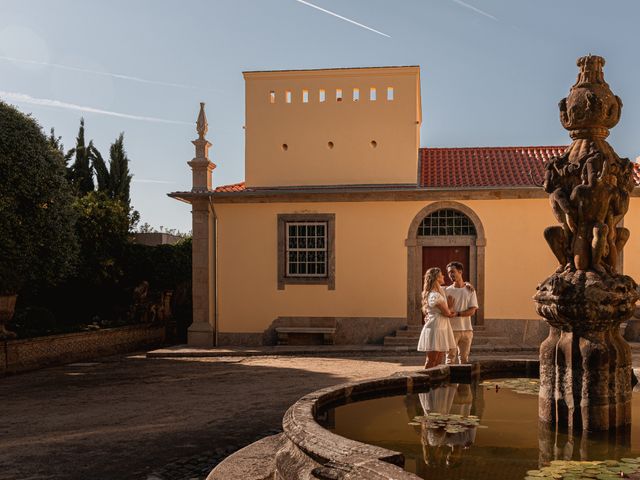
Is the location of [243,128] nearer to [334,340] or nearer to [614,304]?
[334,340]

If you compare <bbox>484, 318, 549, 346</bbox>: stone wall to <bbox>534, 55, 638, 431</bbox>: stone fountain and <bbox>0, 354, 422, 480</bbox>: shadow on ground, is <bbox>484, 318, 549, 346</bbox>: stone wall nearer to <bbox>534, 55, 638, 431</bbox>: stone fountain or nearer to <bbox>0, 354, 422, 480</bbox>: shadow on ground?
<bbox>0, 354, 422, 480</bbox>: shadow on ground

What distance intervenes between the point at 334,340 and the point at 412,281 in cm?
232

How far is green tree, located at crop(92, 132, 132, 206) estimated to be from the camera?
88.4ft

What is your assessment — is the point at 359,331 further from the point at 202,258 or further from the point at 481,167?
the point at 481,167

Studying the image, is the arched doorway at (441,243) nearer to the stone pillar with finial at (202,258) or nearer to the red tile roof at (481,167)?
the red tile roof at (481,167)

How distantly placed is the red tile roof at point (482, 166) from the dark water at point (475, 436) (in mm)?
9700

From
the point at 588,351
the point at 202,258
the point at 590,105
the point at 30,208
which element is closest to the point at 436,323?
the point at 588,351

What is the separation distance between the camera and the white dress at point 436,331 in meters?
7.20

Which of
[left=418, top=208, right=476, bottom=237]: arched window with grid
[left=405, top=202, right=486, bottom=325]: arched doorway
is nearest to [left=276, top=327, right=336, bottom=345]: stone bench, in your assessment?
[left=405, top=202, right=486, bottom=325]: arched doorway

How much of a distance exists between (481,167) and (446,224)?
2.35 m

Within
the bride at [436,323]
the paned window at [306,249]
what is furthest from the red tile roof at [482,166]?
the bride at [436,323]

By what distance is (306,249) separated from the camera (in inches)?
587


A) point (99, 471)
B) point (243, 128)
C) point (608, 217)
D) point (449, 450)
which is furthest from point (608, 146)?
point (243, 128)

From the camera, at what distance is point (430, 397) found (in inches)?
221
